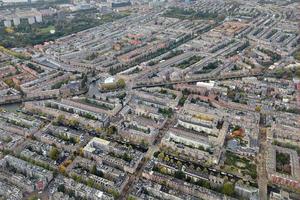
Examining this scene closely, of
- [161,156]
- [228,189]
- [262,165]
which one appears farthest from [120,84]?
[228,189]

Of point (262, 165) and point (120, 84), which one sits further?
point (120, 84)

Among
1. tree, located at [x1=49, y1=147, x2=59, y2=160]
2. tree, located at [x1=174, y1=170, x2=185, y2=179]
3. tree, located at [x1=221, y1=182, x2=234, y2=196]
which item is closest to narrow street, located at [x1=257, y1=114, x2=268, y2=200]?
tree, located at [x1=221, y1=182, x2=234, y2=196]

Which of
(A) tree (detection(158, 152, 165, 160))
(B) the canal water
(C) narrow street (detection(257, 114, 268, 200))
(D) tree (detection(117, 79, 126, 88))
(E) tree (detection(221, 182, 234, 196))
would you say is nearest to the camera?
(E) tree (detection(221, 182, 234, 196))

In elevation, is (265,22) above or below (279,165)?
above

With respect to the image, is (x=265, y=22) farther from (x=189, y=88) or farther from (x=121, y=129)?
(x=121, y=129)

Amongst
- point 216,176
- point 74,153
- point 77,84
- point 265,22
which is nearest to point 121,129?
point 74,153

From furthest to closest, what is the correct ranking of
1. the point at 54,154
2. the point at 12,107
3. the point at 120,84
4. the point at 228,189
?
the point at 120,84 < the point at 12,107 < the point at 54,154 < the point at 228,189

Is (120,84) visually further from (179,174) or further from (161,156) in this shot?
(179,174)

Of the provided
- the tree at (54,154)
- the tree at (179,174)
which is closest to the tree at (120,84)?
the tree at (54,154)

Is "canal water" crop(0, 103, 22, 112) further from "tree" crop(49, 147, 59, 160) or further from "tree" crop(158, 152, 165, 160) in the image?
"tree" crop(158, 152, 165, 160)

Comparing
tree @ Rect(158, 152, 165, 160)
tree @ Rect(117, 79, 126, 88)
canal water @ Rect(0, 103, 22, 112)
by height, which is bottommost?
canal water @ Rect(0, 103, 22, 112)

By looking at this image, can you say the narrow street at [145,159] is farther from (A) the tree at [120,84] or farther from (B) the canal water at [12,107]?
(B) the canal water at [12,107]
